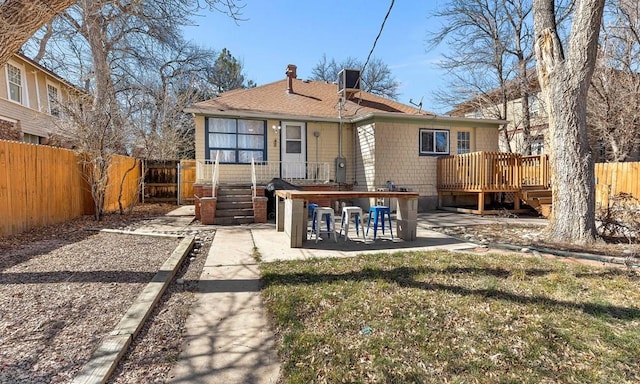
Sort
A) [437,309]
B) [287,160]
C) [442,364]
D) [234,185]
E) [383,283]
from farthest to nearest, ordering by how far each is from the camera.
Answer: [287,160], [234,185], [383,283], [437,309], [442,364]

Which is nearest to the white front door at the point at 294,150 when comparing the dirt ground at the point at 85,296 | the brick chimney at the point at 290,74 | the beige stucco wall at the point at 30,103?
the brick chimney at the point at 290,74

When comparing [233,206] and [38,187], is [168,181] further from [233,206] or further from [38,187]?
[38,187]

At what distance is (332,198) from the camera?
19.6 feet

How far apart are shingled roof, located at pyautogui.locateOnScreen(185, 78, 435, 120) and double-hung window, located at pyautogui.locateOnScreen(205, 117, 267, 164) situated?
1.65ft

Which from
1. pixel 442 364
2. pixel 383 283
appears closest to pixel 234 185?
pixel 383 283

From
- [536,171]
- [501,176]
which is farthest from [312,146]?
[536,171]

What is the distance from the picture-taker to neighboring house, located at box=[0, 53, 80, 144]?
13.6 metres

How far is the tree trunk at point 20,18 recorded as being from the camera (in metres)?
3.44

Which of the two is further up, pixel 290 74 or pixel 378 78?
pixel 378 78

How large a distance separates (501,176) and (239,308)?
10334 mm

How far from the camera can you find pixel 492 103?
19016mm

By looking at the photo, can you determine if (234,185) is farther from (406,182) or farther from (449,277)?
(449,277)

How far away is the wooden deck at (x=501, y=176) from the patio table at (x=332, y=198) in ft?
17.8

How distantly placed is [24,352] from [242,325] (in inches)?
61.0
